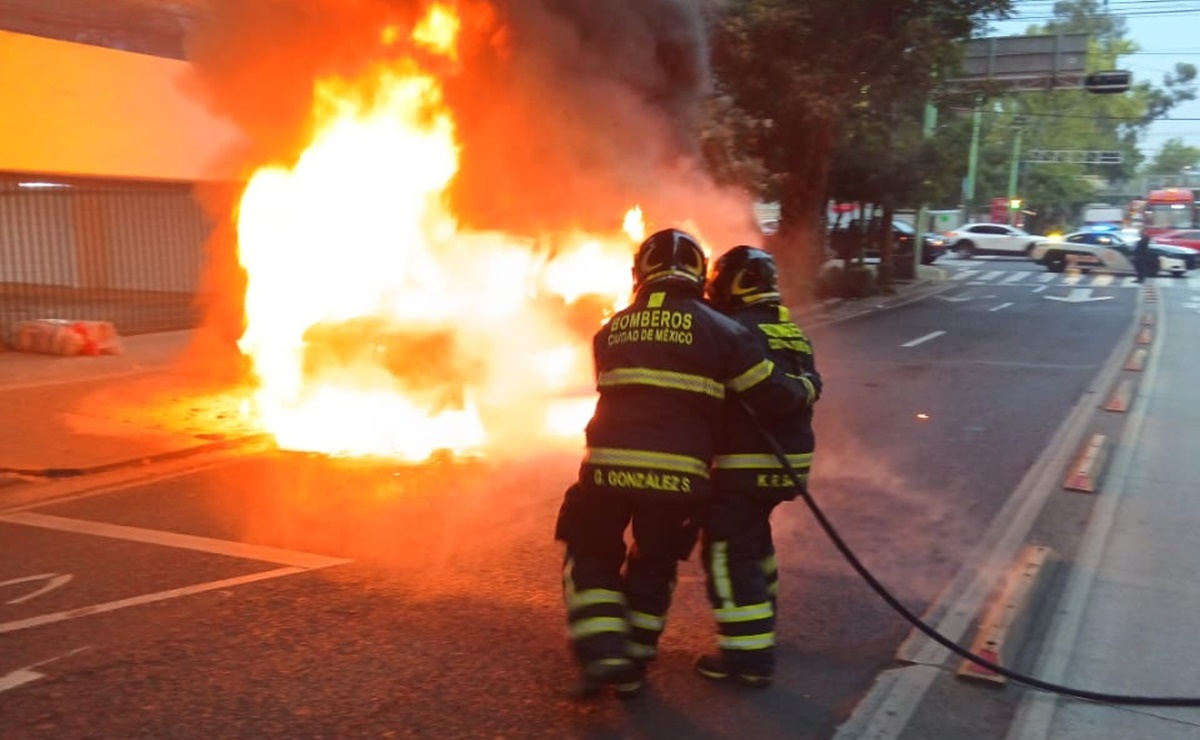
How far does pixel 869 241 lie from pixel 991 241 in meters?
15.0

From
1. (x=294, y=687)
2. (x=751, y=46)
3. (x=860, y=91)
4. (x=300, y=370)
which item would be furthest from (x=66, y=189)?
(x=860, y=91)

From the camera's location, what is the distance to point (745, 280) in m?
3.92

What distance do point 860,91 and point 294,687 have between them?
18168mm

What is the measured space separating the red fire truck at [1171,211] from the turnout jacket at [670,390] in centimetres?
5093

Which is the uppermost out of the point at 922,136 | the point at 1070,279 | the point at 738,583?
the point at 922,136

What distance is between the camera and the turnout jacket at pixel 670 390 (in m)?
3.51

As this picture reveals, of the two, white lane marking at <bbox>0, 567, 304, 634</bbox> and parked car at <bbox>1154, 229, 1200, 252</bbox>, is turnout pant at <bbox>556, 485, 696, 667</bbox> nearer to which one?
white lane marking at <bbox>0, 567, 304, 634</bbox>

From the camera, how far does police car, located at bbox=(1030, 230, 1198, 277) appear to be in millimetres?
33750

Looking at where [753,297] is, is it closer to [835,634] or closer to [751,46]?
[835,634]

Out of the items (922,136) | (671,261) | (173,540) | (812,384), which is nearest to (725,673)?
(812,384)

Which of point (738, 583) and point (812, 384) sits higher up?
point (812, 384)

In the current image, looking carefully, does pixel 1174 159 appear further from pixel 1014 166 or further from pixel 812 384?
pixel 812 384

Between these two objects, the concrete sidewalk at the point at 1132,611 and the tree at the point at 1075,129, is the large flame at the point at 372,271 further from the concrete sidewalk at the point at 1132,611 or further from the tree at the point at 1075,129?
the tree at the point at 1075,129

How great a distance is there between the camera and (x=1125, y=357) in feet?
46.5
